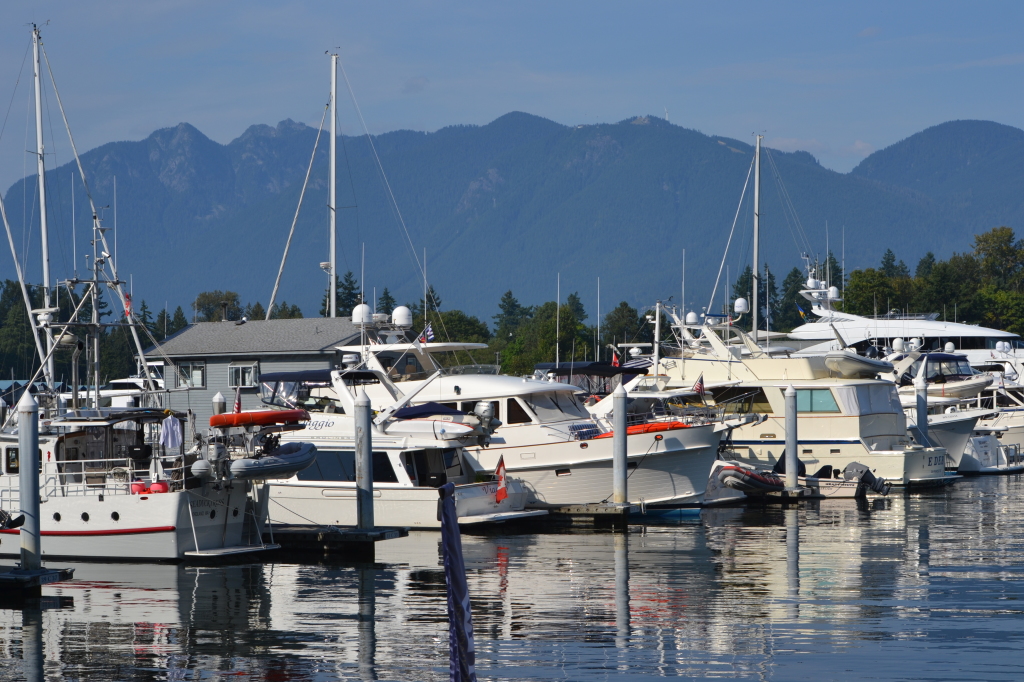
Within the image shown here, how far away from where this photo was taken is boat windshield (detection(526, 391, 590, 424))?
25.1 m

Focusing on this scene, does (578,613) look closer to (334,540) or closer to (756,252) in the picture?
(334,540)

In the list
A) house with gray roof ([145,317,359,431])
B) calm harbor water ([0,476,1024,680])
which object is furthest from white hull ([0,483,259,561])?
house with gray roof ([145,317,359,431])

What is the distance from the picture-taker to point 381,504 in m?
22.8

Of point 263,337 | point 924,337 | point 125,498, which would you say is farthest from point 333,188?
point 924,337

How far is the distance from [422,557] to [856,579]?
712 centimetres

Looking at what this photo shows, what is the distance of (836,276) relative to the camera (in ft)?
472

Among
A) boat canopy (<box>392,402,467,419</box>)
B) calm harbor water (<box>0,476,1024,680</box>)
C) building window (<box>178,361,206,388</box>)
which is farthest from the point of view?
building window (<box>178,361,206,388</box>)

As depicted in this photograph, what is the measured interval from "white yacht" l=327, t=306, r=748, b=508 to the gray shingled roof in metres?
15.1

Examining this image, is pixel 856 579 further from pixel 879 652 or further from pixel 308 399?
pixel 308 399

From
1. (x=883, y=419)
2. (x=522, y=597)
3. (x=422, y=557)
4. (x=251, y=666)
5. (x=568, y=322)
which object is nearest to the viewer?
(x=251, y=666)

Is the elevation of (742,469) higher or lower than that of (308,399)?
lower

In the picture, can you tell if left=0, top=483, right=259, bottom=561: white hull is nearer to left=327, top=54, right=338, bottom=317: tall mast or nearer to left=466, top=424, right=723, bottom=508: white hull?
left=466, top=424, right=723, bottom=508: white hull

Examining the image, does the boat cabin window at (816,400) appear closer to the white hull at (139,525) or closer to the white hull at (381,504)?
the white hull at (381,504)

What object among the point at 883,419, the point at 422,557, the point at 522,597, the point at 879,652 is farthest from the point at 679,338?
the point at 879,652
